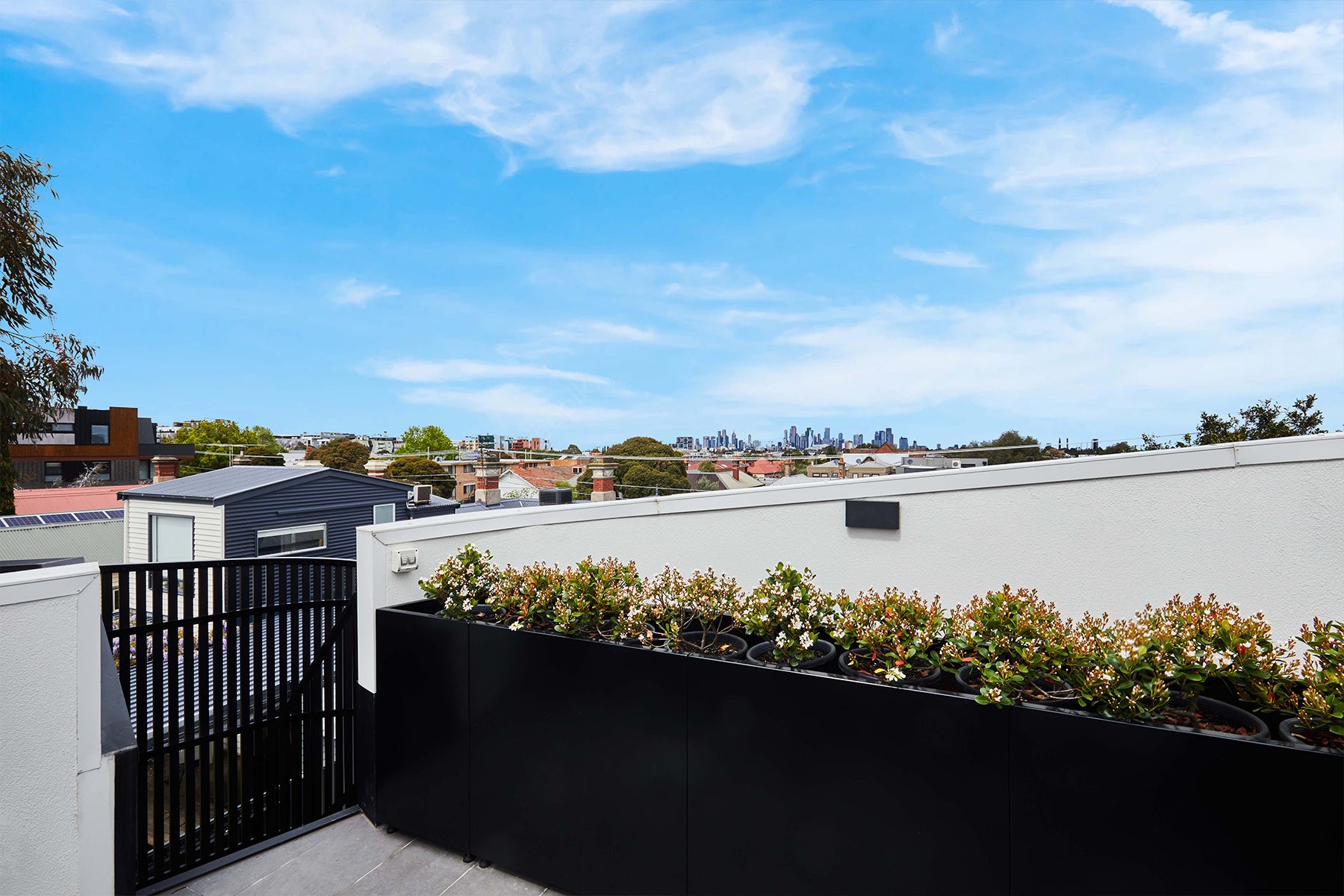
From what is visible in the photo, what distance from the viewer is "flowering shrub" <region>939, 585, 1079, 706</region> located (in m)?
1.75

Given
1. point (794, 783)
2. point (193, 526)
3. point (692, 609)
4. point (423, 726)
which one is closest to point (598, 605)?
point (692, 609)

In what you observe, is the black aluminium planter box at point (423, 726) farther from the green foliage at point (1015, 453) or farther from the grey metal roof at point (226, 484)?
the grey metal roof at point (226, 484)

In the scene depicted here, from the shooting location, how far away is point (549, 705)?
2568mm

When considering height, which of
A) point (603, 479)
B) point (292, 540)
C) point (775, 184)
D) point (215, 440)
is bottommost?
point (292, 540)

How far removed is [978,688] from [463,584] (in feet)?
7.55

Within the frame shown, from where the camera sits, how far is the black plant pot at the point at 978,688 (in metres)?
1.73

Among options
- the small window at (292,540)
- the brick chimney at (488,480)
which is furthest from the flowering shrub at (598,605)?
the brick chimney at (488,480)

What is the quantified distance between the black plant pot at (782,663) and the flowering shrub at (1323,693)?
1.22 metres

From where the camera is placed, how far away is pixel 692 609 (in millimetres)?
2553

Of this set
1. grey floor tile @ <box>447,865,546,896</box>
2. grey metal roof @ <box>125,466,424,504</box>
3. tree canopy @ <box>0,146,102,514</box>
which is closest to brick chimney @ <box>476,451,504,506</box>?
grey metal roof @ <box>125,466,424,504</box>

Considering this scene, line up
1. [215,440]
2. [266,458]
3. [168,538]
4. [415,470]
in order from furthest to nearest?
[215,440] → [266,458] → [415,470] → [168,538]

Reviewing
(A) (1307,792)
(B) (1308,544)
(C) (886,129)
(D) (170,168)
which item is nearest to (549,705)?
(A) (1307,792)

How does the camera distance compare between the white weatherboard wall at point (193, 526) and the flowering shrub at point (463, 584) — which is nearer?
the flowering shrub at point (463, 584)

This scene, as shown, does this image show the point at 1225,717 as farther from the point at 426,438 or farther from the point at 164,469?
the point at 426,438
